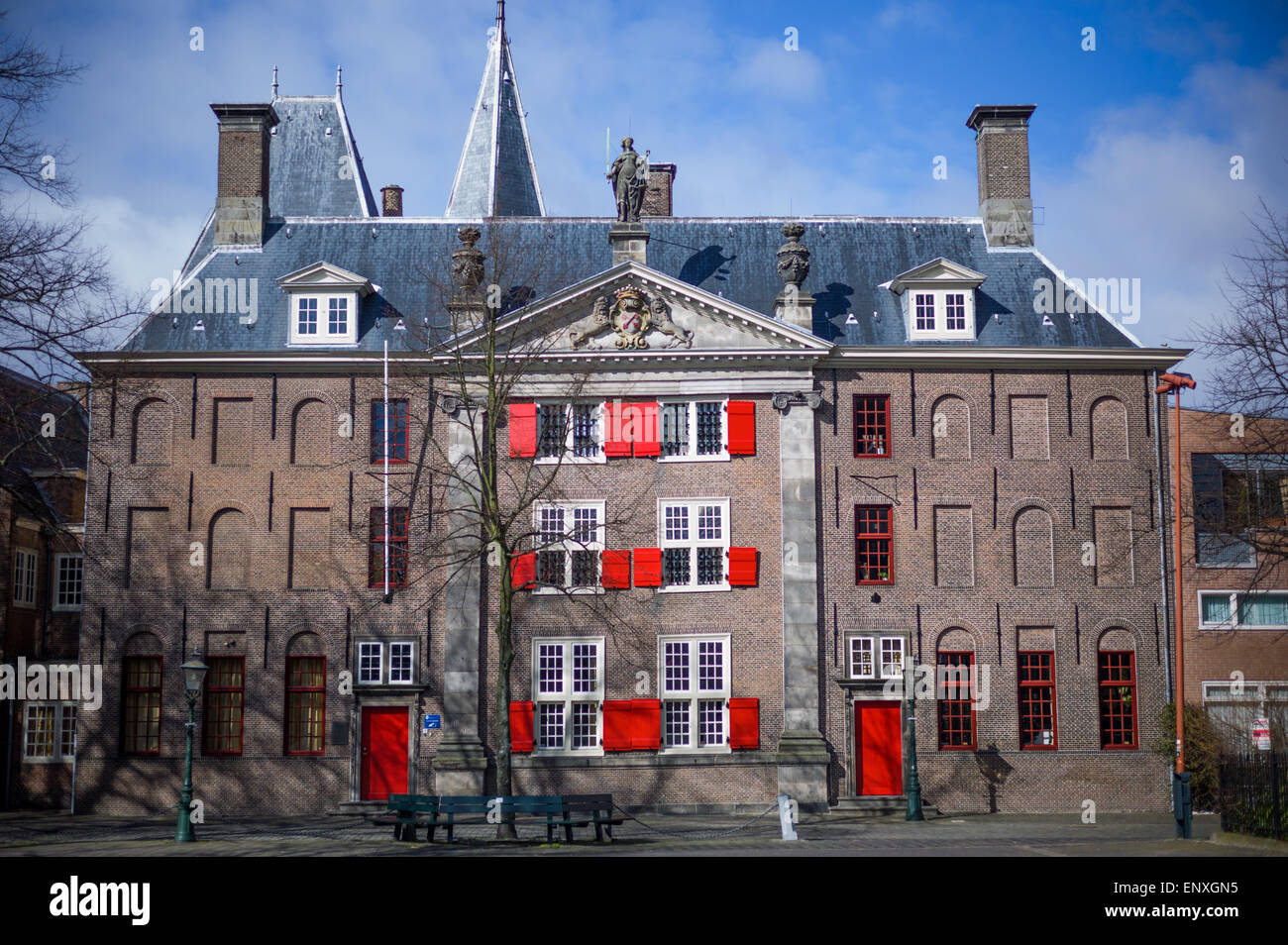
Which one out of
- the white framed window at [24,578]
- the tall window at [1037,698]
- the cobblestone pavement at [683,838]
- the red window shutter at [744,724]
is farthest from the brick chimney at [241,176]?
the tall window at [1037,698]

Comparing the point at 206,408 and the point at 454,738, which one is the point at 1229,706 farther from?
the point at 206,408

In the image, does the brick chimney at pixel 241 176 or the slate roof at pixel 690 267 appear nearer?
the slate roof at pixel 690 267

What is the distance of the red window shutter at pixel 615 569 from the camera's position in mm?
32000

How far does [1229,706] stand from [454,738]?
19911mm

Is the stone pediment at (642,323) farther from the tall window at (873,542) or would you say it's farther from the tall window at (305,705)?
the tall window at (305,705)

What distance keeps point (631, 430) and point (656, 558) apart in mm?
3280

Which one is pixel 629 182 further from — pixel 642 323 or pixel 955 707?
pixel 955 707

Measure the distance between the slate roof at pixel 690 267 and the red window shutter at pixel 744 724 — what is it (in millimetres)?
9666

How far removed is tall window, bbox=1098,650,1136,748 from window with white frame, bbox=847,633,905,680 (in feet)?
16.7

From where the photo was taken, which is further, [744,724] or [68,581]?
[68,581]

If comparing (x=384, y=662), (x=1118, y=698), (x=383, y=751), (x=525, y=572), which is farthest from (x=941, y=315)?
(x=383, y=751)

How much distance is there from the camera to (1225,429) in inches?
1371

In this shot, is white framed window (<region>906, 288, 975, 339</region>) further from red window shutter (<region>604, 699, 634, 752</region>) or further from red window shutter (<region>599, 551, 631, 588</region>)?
red window shutter (<region>604, 699, 634, 752</region>)

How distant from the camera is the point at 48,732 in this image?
33.9 metres
